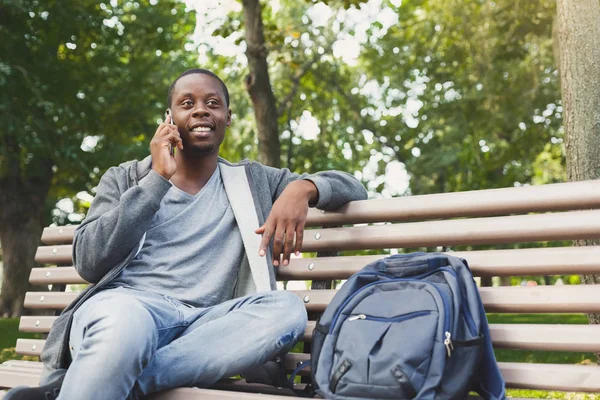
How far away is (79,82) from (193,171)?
529 inches

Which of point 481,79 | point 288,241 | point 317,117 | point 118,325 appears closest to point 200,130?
point 288,241

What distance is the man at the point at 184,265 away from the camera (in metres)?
2.67

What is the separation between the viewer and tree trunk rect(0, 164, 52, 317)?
55.2 feet

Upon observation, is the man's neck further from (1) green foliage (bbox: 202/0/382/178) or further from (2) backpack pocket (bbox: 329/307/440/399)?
(1) green foliage (bbox: 202/0/382/178)

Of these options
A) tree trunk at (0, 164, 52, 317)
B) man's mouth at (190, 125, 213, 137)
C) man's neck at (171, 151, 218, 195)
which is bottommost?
tree trunk at (0, 164, 52, 317)

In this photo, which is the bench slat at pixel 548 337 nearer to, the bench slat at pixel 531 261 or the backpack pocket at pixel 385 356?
the bench slat at pixel 531 261

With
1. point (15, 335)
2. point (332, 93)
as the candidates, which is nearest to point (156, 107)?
point (332, 93)

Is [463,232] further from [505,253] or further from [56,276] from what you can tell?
[56,276]

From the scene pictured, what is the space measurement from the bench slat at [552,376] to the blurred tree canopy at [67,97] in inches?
462

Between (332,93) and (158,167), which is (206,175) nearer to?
(158,167)

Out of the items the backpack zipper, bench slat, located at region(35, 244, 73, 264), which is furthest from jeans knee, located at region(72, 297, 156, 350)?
bench slat, located at region(35, 244, 73, 264)

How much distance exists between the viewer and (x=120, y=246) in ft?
10.0

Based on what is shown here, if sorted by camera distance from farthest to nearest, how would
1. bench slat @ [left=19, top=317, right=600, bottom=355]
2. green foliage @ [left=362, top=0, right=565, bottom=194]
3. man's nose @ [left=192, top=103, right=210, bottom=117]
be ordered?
green foliage @ [left=362, top=0, right=565, bottom=194]
man's nose @ [left=192, top=103, right=210, bottom=117]
bench slat @ [left=19, top=317, right=600, bottom=355]

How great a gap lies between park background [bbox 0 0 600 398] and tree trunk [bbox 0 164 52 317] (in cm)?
3
